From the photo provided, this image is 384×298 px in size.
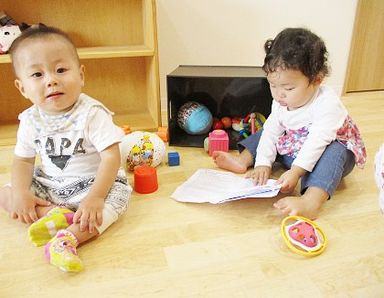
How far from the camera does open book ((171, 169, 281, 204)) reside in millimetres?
854

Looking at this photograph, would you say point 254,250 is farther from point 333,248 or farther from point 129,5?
point 129,5

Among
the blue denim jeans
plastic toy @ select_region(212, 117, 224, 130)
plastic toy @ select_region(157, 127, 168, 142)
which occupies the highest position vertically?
the blue denim jeans

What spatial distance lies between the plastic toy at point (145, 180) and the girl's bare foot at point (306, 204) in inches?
13.4

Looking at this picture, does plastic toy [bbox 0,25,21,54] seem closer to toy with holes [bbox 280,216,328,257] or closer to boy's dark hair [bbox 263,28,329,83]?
boy's dark hair [bbox 263,28,329,83]

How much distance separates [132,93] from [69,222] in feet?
3.14

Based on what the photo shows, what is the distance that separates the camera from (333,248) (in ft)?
2.47

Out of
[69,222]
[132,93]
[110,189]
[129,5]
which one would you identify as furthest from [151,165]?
[129,5]

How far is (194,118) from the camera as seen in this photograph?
1.32 meters

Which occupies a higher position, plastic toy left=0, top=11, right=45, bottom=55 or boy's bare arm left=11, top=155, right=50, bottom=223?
plastic toy left=0, top=11, right=45, bottom=55

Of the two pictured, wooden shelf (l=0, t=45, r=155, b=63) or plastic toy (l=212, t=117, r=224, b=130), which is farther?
plastic toy (l=212, t=117, r=224, b=130)

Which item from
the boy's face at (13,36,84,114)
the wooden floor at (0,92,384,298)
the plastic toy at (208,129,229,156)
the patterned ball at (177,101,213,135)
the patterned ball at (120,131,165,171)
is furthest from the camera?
the patterned ball at (177,101,213,135)

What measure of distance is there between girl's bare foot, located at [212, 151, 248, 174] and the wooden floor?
185mm

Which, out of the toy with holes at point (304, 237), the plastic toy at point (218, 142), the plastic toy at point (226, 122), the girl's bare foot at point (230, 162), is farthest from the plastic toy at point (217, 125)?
the toy with holes at point (304, 237)

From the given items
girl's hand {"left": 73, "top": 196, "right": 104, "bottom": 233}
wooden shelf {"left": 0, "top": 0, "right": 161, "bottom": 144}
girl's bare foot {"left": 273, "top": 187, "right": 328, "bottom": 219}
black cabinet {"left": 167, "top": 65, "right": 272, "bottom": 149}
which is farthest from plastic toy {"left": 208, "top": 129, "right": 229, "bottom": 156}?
girl's hand {"left": 73, "top": 196, "right": 104, "bottom": 233}
